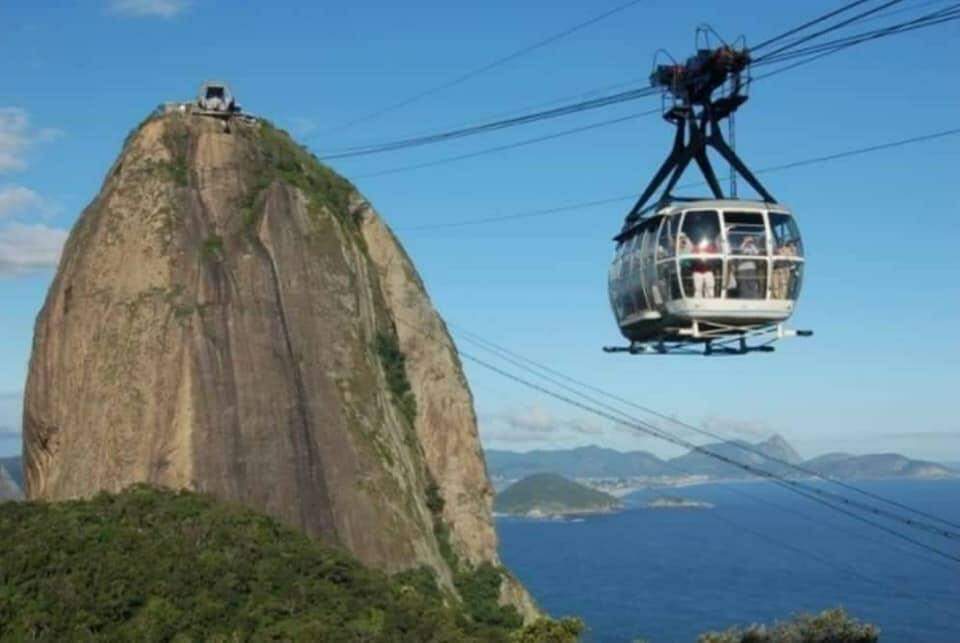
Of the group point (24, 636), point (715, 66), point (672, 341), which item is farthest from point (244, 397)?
point (715, 66)

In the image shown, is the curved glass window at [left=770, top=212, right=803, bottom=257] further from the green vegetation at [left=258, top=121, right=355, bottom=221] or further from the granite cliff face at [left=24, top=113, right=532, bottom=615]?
the green vegetation at [left=258, top=121, right=355, bottom=221]

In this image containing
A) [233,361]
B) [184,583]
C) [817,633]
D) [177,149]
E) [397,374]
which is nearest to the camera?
[184,583]

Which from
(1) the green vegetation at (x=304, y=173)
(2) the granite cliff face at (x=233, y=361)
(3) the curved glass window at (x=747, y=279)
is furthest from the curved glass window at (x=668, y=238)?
(1) the green vegetation at (x=304, y=173)

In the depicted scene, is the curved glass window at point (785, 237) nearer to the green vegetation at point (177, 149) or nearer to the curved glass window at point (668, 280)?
the curved glass window at point (668, 280)

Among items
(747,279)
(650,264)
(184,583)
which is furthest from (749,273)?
(184,583)

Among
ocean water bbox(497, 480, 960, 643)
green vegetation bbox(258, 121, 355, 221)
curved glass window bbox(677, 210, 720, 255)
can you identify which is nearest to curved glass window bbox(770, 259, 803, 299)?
curved glass window bbox(677, 210, 720, 255)

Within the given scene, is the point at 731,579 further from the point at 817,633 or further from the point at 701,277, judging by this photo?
the point at 701,277
